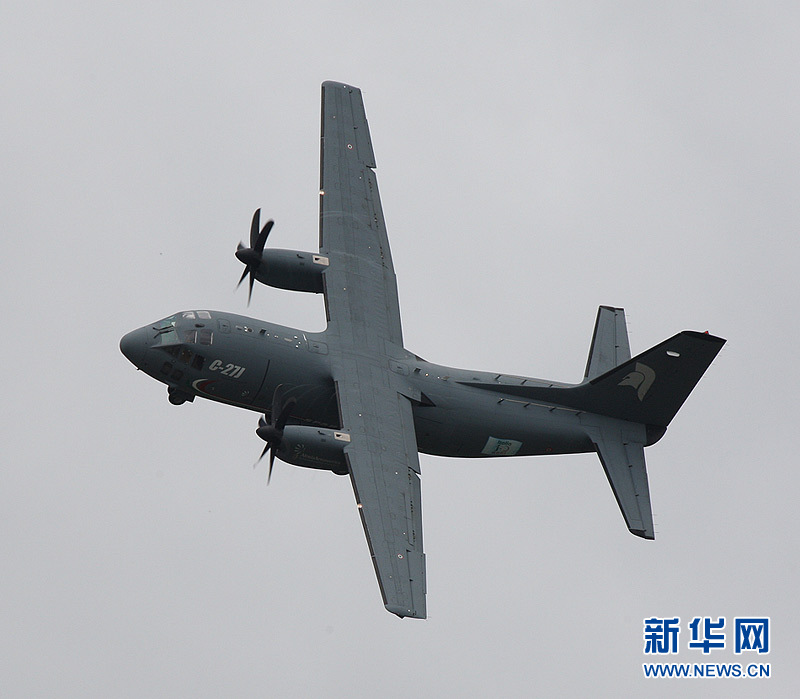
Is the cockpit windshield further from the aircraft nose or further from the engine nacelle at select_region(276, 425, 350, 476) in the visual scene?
the engine nacelle at select_region(276, 425, 350, 476)

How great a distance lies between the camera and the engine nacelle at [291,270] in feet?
185

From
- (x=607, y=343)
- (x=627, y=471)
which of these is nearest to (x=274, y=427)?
(x=627, y=471)

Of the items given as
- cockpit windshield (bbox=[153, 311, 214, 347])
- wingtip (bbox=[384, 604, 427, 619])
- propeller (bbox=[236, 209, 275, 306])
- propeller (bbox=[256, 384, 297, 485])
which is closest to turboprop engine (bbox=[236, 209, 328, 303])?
propeller (bbox=[236, 209, 275, 306])

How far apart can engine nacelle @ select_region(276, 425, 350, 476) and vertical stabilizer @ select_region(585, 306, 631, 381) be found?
13252 mm

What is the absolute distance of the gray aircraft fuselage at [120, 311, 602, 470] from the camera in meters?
52.6

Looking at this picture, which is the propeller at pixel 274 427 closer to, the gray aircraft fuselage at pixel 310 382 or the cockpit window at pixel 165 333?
the gray aircraft fuselage at pixel 310 382

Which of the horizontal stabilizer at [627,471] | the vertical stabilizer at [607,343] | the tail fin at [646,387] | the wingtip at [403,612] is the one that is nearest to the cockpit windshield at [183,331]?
the tail fin at [646,387]

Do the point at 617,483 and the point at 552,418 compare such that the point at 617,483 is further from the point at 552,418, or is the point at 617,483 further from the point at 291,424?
the point at 291,424

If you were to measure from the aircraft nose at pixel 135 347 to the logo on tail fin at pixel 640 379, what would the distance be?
1946 centimetres

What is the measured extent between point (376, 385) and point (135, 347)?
949 cm

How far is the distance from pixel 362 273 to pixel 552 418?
10013mm

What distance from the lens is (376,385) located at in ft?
175

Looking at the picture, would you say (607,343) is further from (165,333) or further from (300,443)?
(165,333)

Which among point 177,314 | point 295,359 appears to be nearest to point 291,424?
point 295,359
